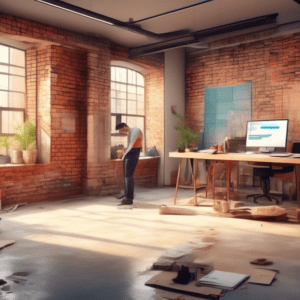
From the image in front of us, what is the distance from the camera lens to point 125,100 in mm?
Answer: 8867

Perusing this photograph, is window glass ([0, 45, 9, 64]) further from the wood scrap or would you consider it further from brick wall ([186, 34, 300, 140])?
brick wall ([186, 34, 300, 140])

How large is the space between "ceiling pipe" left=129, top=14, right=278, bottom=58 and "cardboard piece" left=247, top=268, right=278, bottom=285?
4.59 meters

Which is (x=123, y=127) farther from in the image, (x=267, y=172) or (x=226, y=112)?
(x=226, y=112)

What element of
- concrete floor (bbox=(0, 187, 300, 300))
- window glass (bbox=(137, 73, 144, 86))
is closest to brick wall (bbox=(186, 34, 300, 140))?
window glass (bbox=(137, 73, 144, 86))

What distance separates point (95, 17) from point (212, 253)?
4.13m

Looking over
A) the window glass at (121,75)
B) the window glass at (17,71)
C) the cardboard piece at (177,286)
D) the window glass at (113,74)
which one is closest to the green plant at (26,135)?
the window glass at (17,71)

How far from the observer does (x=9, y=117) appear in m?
6.84

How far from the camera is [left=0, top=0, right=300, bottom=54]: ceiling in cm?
587

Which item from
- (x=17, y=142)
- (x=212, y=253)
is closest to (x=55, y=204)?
(x=17, y=142)

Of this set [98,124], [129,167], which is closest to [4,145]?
[98,124]

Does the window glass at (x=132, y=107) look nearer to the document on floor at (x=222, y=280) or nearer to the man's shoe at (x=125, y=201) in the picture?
the man's shoe at (x=125, y=201)

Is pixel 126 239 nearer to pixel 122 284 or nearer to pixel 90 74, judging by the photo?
pixel 122 284

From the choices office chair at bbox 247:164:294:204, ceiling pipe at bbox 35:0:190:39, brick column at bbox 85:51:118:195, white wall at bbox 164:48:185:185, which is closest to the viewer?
ceiling pipe at bbox 35:0:190:39

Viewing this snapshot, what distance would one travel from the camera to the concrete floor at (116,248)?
279 cm
